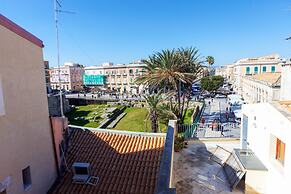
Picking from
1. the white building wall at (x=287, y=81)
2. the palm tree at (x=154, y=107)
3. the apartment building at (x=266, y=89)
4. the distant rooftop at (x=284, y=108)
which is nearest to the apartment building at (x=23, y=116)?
the distant rooftop at (x=284, y=108)

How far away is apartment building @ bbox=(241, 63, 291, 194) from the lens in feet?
24.9

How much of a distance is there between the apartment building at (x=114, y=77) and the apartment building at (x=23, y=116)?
8012cm

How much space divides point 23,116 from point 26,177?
6.04 feet

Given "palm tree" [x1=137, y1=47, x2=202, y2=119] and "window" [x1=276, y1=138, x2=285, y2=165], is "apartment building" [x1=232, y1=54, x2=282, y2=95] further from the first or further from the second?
"window" [x1=276, y1=138, x2=285, y2=165]

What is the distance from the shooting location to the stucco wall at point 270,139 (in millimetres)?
7500

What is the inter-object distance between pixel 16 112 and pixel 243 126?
11102 millimetres

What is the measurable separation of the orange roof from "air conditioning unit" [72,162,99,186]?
0.15 metres

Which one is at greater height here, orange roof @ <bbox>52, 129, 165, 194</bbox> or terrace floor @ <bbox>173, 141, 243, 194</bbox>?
orange roof @ <bbox>52, 129, 165, 194</bbox>

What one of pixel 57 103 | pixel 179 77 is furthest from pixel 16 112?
pixel 57 103

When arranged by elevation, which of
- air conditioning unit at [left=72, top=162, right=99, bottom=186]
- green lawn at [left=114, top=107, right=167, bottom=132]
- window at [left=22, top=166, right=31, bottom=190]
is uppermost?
window at [left=22, top=166, right=31, bottom=190]

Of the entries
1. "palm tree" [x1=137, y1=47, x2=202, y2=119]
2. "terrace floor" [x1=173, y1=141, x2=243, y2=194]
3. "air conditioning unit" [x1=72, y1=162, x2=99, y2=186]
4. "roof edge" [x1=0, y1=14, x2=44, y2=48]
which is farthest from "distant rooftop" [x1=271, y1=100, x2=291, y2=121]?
"palm tree" [x1=137, y1=47, x2=202, y2=119]

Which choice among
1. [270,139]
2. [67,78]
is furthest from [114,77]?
[270,139]

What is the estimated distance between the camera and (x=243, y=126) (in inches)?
500

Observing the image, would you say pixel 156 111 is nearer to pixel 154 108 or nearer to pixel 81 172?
pixel 154 108
